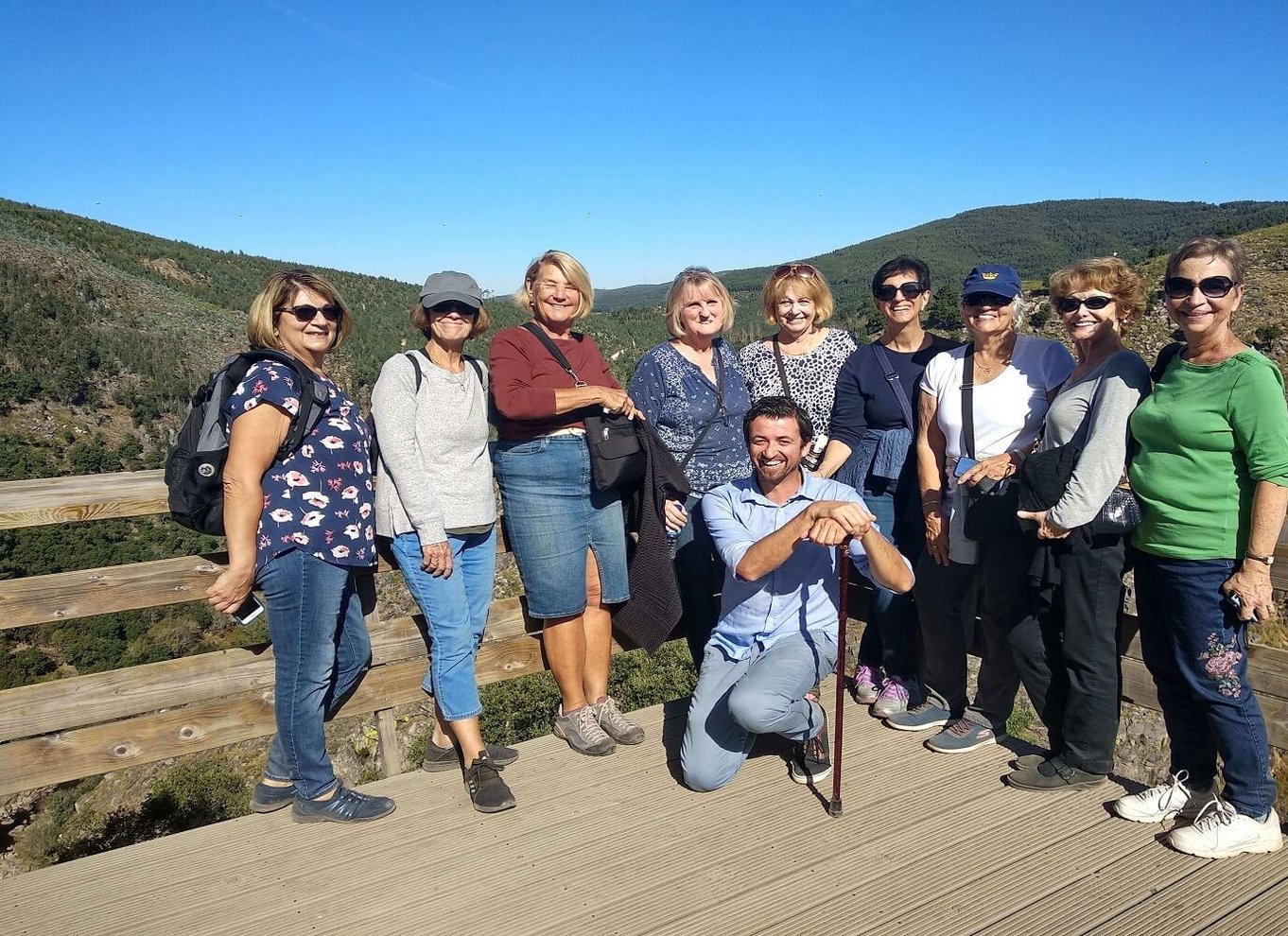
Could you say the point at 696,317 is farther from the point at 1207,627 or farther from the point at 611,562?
the point at 1207,627

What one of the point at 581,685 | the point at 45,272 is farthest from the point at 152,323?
the point at 581,685

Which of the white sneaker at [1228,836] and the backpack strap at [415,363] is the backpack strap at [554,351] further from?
the white sneaker at [1228,836]

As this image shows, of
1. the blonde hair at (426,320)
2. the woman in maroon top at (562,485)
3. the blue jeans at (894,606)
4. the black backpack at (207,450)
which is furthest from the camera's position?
the blue jeans at (894,606)

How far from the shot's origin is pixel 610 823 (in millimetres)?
3166

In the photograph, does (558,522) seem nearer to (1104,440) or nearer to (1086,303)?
(1104,440)

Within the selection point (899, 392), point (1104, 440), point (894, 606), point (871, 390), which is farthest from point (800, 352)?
point (1104, 440)

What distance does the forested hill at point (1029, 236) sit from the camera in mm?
148125

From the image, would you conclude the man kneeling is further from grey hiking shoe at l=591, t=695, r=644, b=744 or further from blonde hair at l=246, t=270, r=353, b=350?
blonde hair at l=246, t=270, r=353, b=350

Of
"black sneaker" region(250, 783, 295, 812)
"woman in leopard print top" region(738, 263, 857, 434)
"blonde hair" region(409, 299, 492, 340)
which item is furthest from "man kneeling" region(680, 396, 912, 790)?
"black sneaker" region(250, 783, 295, 812)

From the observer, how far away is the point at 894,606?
3914 mm

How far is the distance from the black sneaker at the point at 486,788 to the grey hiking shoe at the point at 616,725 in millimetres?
622

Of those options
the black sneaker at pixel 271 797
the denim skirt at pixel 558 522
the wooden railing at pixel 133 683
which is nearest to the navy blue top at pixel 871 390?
the denim skirt at pixel 558 522

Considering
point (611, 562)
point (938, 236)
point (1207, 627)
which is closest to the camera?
point (1207, 627)

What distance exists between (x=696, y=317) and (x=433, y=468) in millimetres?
1384
